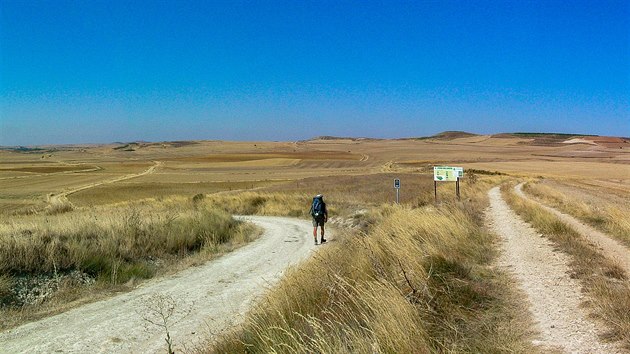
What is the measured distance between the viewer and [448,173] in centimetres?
2823

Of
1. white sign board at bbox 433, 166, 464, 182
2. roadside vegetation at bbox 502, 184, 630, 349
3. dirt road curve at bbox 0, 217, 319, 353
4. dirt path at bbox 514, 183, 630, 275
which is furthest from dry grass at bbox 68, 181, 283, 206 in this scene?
roadside vegetation at bbox 502, 184, 630, 349

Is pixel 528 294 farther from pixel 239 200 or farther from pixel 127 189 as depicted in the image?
pixel 127 189

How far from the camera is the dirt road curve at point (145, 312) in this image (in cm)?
792

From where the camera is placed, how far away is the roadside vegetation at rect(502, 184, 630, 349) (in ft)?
17.0

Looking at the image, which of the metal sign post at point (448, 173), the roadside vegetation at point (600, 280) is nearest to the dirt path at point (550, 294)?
the roadside vegetation at point (600, 280)

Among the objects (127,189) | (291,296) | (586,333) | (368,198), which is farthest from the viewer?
(127,189)

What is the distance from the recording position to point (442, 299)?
6152 mm

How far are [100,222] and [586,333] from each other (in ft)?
50.4

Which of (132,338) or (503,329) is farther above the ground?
Result: (503,329)

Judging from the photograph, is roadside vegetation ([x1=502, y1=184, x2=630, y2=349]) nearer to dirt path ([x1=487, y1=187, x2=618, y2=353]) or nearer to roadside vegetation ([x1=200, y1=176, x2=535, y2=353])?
dirt path ([x1=487, y1=187, x2=618, y2=353])

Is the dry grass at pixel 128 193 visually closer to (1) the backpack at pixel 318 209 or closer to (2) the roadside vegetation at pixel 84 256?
(1) the backpack at pixel 318 209

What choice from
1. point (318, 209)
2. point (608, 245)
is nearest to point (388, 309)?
point (608, 245)

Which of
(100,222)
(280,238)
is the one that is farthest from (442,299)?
(280,238)

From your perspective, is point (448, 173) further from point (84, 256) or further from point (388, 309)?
point (388, 309)
